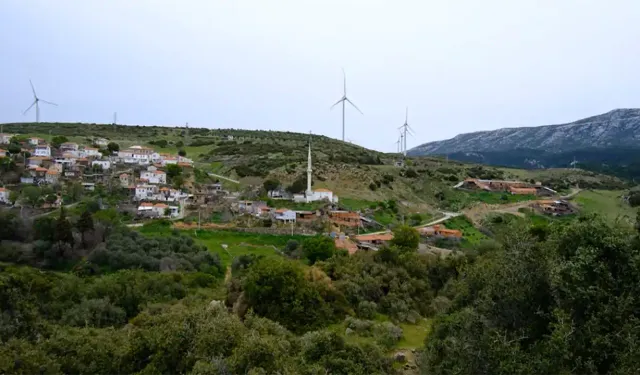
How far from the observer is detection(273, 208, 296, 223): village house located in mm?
42844

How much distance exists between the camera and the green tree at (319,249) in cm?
3106

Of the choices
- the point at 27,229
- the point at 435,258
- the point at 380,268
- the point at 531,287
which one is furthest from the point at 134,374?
the point at 27,229

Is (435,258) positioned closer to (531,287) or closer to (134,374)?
(531,287)

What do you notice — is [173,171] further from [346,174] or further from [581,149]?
[581,149]

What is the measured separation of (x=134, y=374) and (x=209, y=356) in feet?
7.65

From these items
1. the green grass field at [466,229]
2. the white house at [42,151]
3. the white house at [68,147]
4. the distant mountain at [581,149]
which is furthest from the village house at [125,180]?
the distant mountain at [581,149]

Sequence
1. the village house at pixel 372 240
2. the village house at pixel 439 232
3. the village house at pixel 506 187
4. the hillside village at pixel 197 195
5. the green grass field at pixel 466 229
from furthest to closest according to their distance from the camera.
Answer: the village house at pixel 506 187
the hillside village at pixel 197 195
the village house at pixel 439 232
the green grass field at pixel 466 229
the village house at pixel 372 240

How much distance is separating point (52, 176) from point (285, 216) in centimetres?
2665

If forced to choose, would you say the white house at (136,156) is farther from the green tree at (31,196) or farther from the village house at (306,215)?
the village house at (306,215)

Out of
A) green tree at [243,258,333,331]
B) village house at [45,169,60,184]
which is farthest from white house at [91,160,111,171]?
green tree at [243,258,333,331]

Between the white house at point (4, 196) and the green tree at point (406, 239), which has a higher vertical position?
the white house at point (4, 196)

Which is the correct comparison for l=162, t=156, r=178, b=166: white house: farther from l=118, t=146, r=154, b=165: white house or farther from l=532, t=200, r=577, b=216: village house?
l=532, t=200, r=577, b=216: village house

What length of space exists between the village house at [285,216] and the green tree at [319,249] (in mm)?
10903

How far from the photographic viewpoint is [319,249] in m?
31.1
